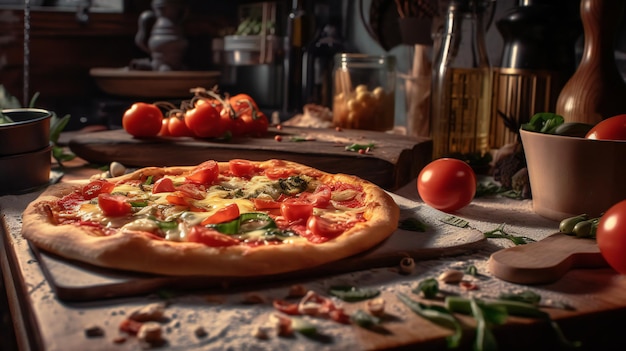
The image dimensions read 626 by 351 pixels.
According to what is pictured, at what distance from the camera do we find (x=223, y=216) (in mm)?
1628

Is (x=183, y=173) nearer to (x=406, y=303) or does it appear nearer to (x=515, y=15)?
(x=406, y=303)

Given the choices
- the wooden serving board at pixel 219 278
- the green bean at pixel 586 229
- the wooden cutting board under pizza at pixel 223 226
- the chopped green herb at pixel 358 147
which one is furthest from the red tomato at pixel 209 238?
the chopped green herb at pixel 358 147

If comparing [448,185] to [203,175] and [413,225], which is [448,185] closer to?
[413,225]

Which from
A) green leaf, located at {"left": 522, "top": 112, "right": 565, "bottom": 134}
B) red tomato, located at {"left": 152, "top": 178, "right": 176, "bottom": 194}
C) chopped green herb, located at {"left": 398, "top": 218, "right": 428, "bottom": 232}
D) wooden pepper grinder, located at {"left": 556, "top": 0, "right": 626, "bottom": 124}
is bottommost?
chopped green herb, located at {"left": 398, "top": 218, "right": 428, "bottom": 232}

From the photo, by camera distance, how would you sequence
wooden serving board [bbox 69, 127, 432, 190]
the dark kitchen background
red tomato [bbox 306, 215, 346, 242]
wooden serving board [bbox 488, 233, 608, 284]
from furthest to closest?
the dark kitchen background < wooden serving board [bbox 69, 127, 432, 190] < red tomato [bbox 306, 215, 346, 242] < wooden serving board [bbox 488, 233, 608, 284]

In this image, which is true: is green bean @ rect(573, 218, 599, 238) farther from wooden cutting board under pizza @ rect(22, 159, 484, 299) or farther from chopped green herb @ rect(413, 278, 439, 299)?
chopped green herb @ rect(413, 278, 439, 299)

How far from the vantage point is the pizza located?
138 cm

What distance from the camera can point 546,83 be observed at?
263cm

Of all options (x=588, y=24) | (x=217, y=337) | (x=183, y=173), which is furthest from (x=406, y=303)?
(x=588, y=24)

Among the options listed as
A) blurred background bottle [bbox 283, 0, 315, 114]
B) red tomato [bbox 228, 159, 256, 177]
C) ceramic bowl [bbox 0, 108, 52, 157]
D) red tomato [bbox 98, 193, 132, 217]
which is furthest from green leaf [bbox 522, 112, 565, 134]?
blurred background bottle [bbox 283, 0, 315, 114]

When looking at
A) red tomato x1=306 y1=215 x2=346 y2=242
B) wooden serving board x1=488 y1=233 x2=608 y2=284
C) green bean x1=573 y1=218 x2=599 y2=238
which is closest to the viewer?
wooden serving board x1=488 y1=233 x2=608 y2=284

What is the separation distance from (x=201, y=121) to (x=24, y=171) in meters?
0.72

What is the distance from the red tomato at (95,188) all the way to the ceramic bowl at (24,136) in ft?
1.18

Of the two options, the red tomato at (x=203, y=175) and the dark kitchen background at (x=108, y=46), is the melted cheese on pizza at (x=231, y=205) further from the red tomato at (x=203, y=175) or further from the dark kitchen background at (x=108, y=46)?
the dark kitchen background at (x=108, y=46)
